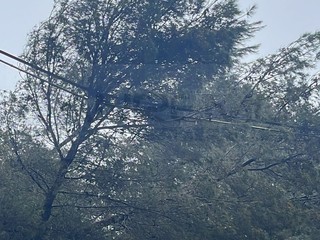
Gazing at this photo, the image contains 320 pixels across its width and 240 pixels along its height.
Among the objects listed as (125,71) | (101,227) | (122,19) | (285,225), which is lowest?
(285,225)

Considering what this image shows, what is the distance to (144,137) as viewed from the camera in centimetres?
1661

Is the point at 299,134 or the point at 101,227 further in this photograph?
the point at 299,134

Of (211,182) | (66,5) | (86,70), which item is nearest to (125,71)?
(86,70)

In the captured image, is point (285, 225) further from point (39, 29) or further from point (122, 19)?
point (39, 29)

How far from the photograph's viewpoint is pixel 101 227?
1592 cm

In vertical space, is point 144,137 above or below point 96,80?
below

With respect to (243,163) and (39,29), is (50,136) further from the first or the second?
(243,163)

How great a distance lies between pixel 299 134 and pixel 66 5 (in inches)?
235

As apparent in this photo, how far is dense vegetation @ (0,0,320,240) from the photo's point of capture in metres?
15.7

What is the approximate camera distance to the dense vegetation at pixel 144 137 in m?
15.7

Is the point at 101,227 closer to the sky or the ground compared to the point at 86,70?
closer to the ground

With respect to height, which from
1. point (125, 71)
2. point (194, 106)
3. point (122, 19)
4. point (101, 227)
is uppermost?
point (122, 19)

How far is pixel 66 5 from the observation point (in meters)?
16.5

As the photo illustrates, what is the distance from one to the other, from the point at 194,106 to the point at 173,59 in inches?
43.3
